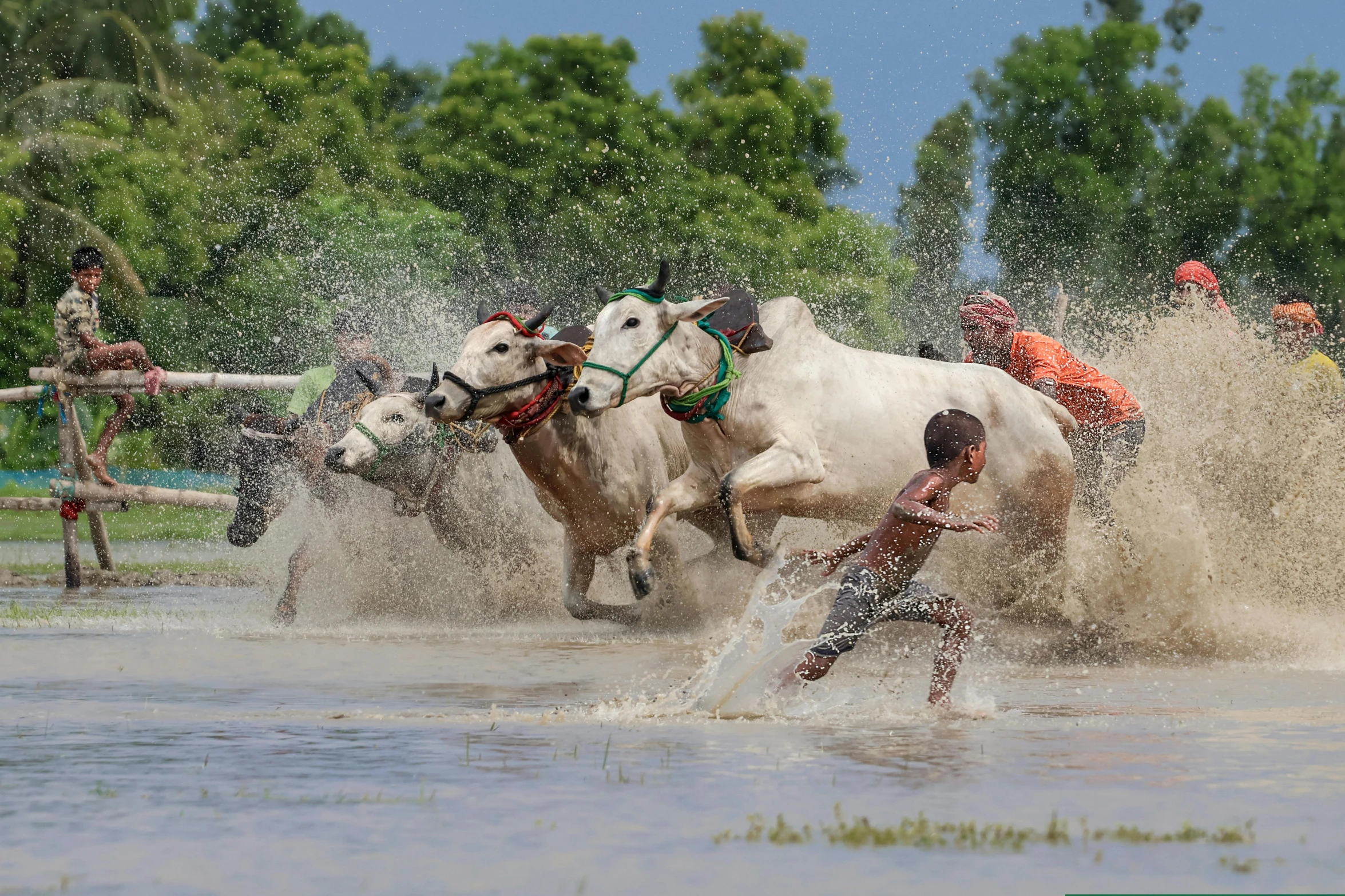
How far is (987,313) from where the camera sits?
10.7 metres

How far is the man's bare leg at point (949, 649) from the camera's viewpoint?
7.48m

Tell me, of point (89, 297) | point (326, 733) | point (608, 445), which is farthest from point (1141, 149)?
point (326, 733)

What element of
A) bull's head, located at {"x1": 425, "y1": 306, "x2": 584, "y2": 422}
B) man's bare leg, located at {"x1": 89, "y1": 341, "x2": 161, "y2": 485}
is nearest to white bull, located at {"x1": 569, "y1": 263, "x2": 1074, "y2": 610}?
bull's head, located at {"x1": 425, "y1": 306, "x2": 584, "y2": 422}

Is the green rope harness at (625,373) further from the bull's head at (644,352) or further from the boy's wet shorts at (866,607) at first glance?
the boy's wet shorts at (866,607)

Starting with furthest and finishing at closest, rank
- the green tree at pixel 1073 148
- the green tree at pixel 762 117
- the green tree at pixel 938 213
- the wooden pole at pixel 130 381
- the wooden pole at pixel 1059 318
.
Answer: the green tree at pixel 938 213 → the green tree at pixel 1073 148 → the green tree at pixel 762 117 → the wooden pole at pixel 130 381 → the wooden pole at pixel 1059 318

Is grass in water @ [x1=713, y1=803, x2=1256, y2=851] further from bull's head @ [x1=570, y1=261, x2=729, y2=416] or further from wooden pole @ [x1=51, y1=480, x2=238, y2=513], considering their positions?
wooden pole @ [x1=51, y1=480, x2=238, y2=513]

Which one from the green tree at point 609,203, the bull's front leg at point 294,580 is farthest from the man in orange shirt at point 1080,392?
the green tree at point 609,203

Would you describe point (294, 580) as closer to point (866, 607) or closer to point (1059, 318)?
point (1059, 318)

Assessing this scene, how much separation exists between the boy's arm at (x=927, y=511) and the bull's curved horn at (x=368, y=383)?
4952mm

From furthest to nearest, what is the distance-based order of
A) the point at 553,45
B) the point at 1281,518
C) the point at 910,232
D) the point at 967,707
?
the point at 910,232
the point at 553,45
the point at 1281,518
the point at 967,707

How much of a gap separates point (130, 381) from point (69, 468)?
118 centimetres

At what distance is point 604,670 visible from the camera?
915 centimetres

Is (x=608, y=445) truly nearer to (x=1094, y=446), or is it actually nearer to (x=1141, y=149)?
(x=1094, y=446)

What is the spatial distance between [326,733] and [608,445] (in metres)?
3.72
